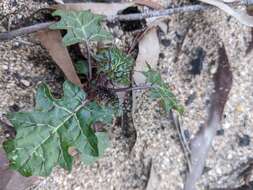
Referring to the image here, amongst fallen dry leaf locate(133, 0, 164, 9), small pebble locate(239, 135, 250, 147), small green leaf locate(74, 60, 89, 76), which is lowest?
small pebble locate(239, 135, 250, 147)

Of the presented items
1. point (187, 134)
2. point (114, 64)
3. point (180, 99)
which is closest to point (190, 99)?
point (180, 99)

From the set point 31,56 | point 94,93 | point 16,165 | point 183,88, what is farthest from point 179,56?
point 16,165

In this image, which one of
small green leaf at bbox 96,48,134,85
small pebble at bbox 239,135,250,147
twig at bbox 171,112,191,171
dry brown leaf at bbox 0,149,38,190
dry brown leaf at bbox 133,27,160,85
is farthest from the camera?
small pebble at bbox 239,135,250,147

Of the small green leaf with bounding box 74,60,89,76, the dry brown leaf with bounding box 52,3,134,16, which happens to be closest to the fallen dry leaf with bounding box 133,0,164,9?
the dry brown leaf with bounding box 52,3,134,16

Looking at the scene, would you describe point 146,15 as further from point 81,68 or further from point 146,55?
Answer: point 81,68

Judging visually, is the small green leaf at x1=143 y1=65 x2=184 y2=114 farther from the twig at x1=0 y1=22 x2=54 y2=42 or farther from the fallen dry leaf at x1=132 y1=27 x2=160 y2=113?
the twig at x1=0 y1=22 x2=54 y2=42

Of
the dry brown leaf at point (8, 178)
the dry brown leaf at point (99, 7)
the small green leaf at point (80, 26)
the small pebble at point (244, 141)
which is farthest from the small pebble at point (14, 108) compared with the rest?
the small pebble at point (244, 141)

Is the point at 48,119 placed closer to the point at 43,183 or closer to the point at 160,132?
the point at 43,183
